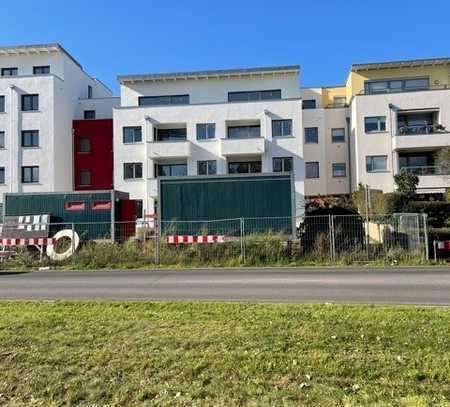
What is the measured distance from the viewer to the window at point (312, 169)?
1763 inches

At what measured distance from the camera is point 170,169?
1613 inches

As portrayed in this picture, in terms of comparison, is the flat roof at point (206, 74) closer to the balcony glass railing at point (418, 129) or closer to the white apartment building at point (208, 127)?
the white apartment building at point (208, 127)

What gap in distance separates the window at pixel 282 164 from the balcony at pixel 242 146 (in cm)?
150

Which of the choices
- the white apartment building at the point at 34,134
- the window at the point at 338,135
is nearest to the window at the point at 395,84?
the window at the point at 338,135

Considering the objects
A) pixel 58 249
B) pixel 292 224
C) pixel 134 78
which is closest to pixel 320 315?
pixel 292 224

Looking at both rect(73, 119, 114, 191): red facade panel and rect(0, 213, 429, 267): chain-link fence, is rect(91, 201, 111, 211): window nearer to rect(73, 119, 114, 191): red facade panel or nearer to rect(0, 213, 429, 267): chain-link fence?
rect(0, 213, 429, 267): chain-link fence

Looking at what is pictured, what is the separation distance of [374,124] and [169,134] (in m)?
17.3

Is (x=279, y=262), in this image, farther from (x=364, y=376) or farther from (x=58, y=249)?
(x=364, y=376)

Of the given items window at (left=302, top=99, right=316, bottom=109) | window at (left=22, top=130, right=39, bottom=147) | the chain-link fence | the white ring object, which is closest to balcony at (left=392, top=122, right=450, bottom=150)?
window at (left=302, top=99, right=316, bottom=109)

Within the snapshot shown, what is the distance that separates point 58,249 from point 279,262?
925 centimetres

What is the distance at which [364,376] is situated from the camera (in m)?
4.68

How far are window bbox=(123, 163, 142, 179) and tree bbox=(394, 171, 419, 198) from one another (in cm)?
2037

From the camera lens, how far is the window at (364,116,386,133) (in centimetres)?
4028

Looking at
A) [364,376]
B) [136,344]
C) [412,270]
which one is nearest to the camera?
[364,376]
